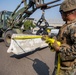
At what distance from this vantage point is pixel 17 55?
26.2 feet

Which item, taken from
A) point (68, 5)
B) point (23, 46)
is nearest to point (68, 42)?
point (68, 5)

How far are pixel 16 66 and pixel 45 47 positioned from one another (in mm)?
3299

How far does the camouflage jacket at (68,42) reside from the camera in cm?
262

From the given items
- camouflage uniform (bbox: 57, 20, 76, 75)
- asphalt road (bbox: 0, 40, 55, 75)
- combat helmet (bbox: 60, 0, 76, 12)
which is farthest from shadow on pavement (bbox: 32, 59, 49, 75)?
combat helmet (bbox: 60, 0, 76, 12)

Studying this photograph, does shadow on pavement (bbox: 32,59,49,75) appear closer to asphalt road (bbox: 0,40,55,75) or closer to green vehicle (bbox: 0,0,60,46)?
asphalt road (bbox: 0,40,55,75)

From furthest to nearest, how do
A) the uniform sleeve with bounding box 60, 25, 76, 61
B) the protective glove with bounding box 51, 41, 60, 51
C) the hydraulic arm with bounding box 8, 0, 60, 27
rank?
1. the hydraulic arm with bounding box 8, 0, 60, 27
2. the protective glove with bounding box 51, 41, 60, 51
3. the uniform sleeve with bounding box 60, 25, 76, 61

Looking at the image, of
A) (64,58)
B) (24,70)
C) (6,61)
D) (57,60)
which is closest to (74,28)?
(64,58)

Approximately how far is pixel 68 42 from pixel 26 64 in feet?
13.7

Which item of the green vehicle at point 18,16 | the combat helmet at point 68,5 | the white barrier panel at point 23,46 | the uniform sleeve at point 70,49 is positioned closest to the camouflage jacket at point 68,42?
the uniform sleeve at point 70,49

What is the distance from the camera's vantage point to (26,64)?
680cm

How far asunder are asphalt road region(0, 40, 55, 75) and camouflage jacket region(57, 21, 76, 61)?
3.07 meters

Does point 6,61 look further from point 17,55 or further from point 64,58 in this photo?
point 64,58

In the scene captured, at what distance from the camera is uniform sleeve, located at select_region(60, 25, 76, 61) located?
262cm

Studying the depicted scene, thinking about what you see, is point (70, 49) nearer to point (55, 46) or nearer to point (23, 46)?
point (55, 46)
